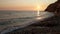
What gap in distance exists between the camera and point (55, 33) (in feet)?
23.9

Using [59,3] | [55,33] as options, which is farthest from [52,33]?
[59,3]

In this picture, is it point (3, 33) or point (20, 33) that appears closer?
point (3, 33)

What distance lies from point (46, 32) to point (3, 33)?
7.32 feet

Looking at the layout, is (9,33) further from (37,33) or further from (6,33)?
(37,33)

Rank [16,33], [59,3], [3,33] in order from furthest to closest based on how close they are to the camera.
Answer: [59,3] → [16,33] → [3,33]

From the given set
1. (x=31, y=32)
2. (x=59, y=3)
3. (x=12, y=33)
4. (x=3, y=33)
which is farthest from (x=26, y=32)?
(x=59, y=3)

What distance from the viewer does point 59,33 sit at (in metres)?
7.33

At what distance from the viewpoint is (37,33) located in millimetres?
7191

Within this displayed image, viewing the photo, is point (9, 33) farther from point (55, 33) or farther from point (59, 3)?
point (59, 3)

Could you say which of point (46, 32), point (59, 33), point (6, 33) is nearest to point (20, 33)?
point (6, 33)

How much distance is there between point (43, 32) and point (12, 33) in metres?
1.62

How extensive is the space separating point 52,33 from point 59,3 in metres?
31.9

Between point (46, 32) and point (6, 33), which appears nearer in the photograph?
point (6, 33)

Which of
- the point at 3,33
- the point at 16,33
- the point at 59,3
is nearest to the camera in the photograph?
the point at 3,33
